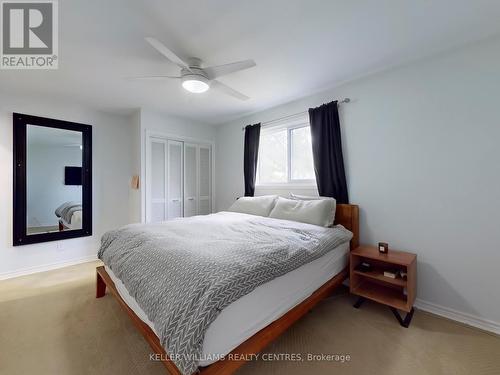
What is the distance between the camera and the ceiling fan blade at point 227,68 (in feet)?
5.70

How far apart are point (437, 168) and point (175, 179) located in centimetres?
365

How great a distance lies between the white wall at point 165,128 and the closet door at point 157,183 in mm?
102

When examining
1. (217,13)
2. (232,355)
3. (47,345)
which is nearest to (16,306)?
(47,345)

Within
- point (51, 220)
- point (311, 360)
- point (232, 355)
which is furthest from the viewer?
point (51, 220)

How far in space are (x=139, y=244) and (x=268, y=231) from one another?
1.11 m

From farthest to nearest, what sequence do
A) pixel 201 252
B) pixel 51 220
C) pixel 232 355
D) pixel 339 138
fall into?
1. pixel 51 220
2. pixel 339 138
3. pixel 201 252
4. pixel 232 355

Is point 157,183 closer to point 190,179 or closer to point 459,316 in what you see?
point 190,179

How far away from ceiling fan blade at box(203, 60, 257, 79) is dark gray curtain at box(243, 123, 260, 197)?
1714mm

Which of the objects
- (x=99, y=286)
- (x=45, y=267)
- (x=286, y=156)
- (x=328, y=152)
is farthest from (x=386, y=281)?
(x=45, y=267)

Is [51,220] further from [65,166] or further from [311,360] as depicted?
[311,360]

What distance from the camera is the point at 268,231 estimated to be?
6.71 feet

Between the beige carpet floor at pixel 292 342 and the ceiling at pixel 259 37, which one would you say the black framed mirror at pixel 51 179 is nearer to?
the ceiling at pixel 259 37

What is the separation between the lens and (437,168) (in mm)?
2053

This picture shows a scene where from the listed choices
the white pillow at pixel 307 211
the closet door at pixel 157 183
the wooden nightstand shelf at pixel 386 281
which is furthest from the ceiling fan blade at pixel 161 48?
the wooden nightstand shelf at pixel 386 281
